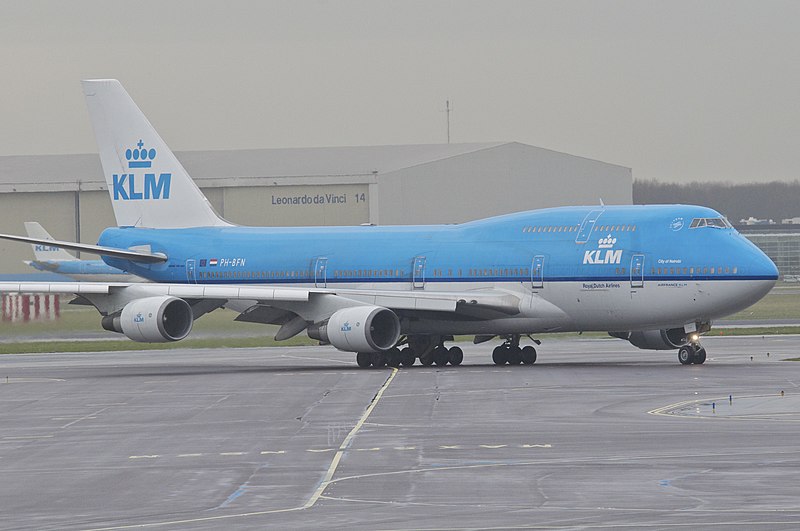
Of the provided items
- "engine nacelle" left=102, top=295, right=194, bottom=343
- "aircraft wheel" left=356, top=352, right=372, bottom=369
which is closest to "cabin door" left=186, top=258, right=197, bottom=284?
"engine nacelle" left=102, top=295, right=194, bottom=343

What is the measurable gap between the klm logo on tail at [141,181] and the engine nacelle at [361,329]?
448 inches

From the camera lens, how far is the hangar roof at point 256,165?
98312 millimetres

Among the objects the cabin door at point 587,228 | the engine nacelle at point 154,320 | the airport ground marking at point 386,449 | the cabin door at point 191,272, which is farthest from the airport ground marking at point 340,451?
the cabin door at point 191,272

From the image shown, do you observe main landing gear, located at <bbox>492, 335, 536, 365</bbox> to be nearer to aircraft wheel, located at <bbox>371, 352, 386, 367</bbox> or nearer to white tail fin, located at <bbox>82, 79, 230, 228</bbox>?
aircraft wheel, located at <bbox>371, 352, 386, 367</bbox>

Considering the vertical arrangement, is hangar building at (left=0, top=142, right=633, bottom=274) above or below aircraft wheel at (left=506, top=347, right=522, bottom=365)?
above

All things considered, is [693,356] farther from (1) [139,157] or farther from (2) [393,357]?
(1) [139,157]

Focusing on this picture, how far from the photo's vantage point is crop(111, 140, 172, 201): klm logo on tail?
177ft

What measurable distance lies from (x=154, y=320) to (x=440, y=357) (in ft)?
29.1

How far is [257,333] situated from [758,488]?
3833 cm

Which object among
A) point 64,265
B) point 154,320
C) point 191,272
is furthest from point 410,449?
point 64,265

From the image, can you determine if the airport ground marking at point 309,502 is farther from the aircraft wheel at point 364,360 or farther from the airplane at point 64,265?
the airplane at point 64,265

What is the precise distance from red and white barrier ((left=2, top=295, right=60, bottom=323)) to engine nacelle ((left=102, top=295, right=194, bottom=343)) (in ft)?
36.0

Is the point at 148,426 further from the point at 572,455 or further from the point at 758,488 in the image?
the point at 758,488

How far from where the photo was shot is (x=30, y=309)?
57156 mm
